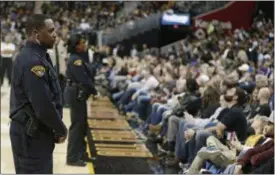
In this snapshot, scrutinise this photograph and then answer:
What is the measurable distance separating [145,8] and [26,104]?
21.1 metres

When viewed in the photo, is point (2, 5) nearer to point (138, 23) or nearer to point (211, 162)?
point (138, 23)

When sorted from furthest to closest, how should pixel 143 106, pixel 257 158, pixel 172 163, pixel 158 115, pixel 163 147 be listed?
1. pixel 143 106
2. pixel 158 115
3. pixel 163 147
4. pixel 172 163
5. pixel 257 158

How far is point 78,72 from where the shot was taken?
6898mm

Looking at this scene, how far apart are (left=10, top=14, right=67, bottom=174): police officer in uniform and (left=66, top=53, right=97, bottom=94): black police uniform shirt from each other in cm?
280

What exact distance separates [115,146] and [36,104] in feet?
15.6

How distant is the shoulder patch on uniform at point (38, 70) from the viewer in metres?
3.82

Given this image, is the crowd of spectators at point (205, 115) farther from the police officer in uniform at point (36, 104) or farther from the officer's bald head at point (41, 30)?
the officer's bald head at point (41, 30)

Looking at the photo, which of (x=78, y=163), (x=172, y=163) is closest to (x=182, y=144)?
(x=172, y=163)

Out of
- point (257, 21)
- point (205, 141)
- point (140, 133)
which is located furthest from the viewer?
point (257, 21)

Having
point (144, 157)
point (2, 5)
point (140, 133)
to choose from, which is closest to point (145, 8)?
point (2, 5)

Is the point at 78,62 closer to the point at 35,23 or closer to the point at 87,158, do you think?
the point at 87,158

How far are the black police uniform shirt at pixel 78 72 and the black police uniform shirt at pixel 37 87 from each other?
2844mm

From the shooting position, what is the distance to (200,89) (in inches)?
334

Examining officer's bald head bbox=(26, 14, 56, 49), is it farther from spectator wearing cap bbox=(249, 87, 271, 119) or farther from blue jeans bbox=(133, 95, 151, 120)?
blue jeans bbox=(133, 95, 151, 120)
